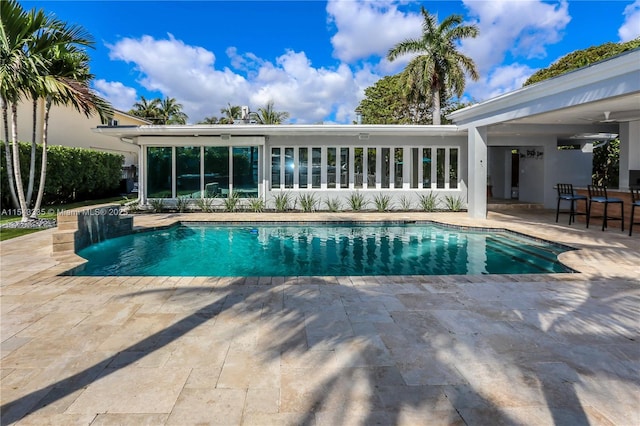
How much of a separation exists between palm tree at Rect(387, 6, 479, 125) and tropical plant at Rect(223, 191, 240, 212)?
13.7 m

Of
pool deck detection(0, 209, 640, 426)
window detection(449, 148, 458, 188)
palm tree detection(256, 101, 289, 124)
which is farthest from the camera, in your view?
palm tree detection(256, 101, 289, 124)

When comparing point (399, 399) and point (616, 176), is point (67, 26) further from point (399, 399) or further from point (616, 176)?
point (616, 176)

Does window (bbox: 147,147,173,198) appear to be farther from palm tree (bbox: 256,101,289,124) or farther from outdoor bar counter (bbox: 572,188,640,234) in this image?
palm tree (bbox: 256,101,289,124)

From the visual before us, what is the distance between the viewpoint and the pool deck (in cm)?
263

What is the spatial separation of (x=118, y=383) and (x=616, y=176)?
828 inches

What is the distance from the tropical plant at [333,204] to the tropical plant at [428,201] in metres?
3.32

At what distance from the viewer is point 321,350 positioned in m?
3.52

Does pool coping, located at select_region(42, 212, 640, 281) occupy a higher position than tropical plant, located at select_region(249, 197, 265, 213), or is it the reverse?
tropical plant, located at select_region(249, 197, 265, 213)

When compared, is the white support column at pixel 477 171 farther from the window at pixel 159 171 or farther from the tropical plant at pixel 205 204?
the window at pixel 159 171

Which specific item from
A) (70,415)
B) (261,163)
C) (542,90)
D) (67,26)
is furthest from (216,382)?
(261,163)

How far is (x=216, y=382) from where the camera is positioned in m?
2.97

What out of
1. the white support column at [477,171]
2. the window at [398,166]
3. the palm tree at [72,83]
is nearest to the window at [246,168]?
the palm tree at [72,83]

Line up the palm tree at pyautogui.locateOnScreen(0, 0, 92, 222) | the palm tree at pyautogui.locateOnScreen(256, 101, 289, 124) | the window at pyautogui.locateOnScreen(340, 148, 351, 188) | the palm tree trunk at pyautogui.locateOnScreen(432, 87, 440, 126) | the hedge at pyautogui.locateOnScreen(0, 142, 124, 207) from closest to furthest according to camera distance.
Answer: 1. the palm tree at pyautogui.locateOnScreen(0, 0, 92, 222)
2. the hedge at pyautogui.locateOnScreen(0, 142, 124, 207)
3. the window at pyautogui.locateOnScreen(340, 148, 351, 188)
4. the palm tree trunk at pyautogui.locateOnScreen(432, 87, 440, 126)
5. the palm tree at pyautogui.locateOnScreen(256, 101, 289, 124)

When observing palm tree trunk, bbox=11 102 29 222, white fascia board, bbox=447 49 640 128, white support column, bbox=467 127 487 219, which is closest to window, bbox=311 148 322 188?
white support column, bbox=467 127 487 219
